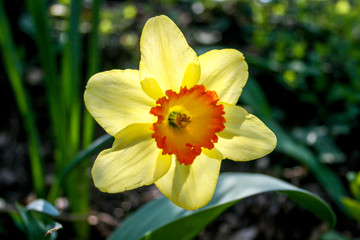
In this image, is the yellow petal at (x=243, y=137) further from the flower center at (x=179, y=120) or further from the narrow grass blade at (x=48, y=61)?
the narrow grass blade at (x=48, y=61)

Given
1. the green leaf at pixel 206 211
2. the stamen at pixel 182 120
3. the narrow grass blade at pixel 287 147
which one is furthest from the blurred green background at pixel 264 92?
the stamen at pixel 182 120

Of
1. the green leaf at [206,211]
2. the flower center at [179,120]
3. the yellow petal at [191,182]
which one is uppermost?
the flower center at [179,120]

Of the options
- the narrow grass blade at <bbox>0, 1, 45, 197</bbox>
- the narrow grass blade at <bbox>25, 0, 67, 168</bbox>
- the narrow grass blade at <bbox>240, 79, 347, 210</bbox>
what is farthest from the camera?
the narrow grass blade at <bbox>240, 79, 347, 210</bbox>

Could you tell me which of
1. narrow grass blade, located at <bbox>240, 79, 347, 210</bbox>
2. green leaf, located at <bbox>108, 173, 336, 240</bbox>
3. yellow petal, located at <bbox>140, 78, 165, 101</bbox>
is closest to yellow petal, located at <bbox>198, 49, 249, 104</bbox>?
yellow petal, located at <bbox>140, 78, 165, 101</bbox>

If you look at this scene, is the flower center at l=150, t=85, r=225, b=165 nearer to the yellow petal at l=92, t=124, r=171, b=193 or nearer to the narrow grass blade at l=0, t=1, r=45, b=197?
the yellow petal at l=92, t=124, r=171, b=193

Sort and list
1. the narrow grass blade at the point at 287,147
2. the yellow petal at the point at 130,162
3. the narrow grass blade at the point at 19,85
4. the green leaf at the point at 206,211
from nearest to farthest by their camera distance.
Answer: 1. the yellow petal at the point at 130,162
2. the green leaf at the point at 206,211
3. the narrow grass blade at the point at 19,85
4. the narrow grass blade at the point at 287,147
